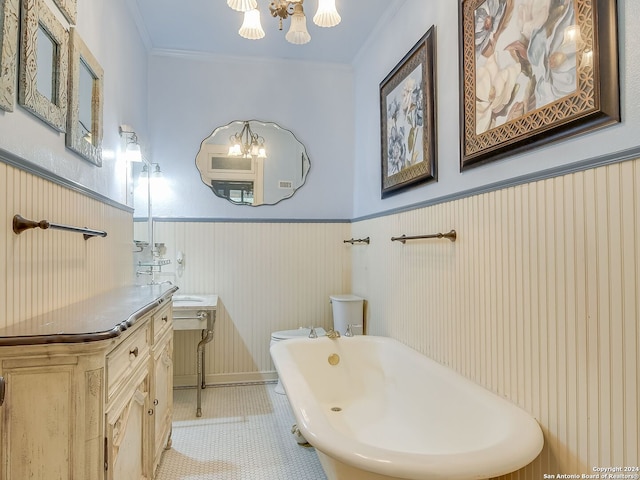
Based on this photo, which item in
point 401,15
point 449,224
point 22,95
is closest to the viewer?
point 22,95

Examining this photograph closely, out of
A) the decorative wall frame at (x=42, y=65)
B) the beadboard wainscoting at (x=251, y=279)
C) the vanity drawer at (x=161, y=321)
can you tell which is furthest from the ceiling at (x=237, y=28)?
the vanity drawer at (x=161, y=321)

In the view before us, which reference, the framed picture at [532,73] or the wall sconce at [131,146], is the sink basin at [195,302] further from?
the framed picture at [532,73]

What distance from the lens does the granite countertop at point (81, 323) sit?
0.94 meters

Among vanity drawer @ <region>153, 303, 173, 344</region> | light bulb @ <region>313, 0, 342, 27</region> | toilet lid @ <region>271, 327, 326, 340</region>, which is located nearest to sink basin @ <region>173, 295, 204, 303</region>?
toilet lid @ <region>271, 327, 326, 340</region>

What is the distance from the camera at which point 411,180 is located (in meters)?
2.25

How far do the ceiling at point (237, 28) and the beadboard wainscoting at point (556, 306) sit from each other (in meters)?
1.63

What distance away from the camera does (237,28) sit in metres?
2.81

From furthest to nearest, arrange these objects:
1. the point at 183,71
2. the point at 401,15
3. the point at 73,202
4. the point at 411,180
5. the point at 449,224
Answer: the point at 183,71
the point at 401,15
the point at 411,180
the point at 449,224
the point at 73,202

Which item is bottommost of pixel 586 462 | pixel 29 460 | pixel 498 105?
pixel 586 462

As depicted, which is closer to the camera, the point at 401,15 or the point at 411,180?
the point at 411,180

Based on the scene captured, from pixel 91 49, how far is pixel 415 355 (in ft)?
7.57

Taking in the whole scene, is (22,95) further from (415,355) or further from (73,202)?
(415,355)

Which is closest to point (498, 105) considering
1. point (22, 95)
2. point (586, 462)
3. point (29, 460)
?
point (586, 462)

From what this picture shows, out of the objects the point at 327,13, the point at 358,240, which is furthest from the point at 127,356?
the point at 358,240
